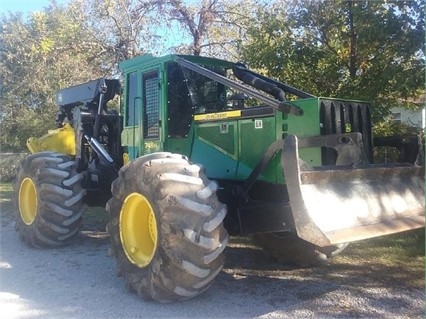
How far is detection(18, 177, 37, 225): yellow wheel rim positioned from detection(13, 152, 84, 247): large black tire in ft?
0.74

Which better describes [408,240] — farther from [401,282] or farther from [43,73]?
[43,73]

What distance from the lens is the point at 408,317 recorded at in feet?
14.0

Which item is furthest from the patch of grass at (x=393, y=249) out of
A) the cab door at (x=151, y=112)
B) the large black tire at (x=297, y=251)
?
the cab door at (x=151, y=112)

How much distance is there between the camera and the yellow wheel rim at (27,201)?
7.44 m

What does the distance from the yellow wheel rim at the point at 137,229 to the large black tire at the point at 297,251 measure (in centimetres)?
173

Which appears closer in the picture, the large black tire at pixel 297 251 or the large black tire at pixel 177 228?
the large black tire at pixel 177 228

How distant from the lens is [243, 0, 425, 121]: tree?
24.2 ft

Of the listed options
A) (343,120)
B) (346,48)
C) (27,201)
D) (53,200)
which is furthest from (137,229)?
(346,48)

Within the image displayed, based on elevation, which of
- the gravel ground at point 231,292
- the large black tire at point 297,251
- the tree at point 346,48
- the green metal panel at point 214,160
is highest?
the tree at point 346,48

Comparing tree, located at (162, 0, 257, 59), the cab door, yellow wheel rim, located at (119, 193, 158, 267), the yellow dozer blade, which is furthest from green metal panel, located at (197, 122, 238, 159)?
tree, located at (162, 0, 257, 59)

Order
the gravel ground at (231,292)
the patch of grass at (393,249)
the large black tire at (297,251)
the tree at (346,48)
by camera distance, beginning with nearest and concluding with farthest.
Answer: the gravel ground at (231,292)
the large black tire at (297,251)
the patch of grass at (393,249)
the tree at (346,48)

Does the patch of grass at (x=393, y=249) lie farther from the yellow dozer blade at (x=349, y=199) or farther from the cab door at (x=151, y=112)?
the cab door at (x=151, y=112)

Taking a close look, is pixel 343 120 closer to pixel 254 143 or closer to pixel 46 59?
pixel 254 143

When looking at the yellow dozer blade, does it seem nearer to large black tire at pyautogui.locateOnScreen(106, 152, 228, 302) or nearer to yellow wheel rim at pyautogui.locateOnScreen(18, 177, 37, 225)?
large black tire at pyautogui.locateOnScreen(106, 152, 228, 302)
